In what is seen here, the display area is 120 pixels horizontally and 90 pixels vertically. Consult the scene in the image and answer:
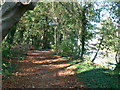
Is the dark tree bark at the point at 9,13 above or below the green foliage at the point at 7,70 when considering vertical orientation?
above

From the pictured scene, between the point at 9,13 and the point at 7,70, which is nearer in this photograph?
the point at 9,13

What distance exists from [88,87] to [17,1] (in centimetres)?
540

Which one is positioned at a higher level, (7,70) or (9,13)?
(9,13)

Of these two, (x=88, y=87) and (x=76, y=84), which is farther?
(x=76, y=84)

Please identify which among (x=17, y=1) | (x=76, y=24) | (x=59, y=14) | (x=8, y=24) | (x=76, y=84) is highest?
(x=59, y=14)

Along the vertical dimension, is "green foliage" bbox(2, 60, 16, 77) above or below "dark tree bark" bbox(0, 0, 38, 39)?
below

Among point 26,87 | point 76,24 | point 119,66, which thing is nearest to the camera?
point 26,87

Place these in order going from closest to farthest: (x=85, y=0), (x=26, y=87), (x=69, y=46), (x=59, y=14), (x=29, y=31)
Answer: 1. (x=26, y=87)
2. (x=85, y=0)
3. (x=69, y=46)
4. (x=59, y=14)
5. (x=29, y=31)

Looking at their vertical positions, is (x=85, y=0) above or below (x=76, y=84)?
above

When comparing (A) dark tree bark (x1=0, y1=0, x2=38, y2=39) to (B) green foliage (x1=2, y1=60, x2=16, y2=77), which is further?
(B) green foliage (x1=2, y1=60, x2=16, y2=77)

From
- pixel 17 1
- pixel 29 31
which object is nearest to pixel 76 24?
pixel 17 1

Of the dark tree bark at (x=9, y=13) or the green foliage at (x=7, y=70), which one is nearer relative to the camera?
the dark tree bark at (x=9, y=13)

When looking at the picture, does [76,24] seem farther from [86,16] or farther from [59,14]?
[59,14]

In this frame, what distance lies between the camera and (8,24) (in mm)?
2705
